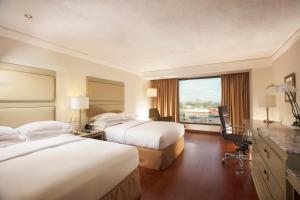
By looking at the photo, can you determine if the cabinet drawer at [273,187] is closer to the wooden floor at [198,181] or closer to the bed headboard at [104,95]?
the wooden floor at [198,181]

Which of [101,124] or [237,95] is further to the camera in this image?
[237,95]

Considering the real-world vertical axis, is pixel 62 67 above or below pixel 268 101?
above

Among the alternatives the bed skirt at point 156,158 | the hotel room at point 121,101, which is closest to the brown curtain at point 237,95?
the hotel room at point 121,101

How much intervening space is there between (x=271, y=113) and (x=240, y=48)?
198 centimetres

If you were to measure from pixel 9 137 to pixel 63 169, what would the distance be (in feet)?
4.69

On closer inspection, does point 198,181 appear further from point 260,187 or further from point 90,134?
point 90,134

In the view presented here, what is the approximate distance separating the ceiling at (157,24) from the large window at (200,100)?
2136mm

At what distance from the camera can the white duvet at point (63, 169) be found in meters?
1.05

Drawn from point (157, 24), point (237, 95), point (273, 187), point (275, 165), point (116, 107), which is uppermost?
point (157, 24)

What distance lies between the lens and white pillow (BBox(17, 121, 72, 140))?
233 centimetres

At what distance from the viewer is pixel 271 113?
3846 mm

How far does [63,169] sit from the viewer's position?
4.19 feet

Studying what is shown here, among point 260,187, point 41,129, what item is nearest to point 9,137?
point 41,129

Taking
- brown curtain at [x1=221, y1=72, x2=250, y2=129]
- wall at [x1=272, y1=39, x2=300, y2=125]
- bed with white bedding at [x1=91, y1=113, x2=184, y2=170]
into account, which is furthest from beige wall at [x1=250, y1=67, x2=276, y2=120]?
bed with white bedding at [x1=91, y1=113, x2=184, y2=170]
